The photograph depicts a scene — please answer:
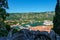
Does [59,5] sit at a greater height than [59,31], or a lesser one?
greater

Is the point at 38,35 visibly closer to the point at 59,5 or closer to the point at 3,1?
the point at 3,1

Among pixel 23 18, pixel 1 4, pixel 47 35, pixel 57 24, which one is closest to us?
pixel 47 35

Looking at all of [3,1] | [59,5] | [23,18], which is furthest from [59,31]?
[23,18]

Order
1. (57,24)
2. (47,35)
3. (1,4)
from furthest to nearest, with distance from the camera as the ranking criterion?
1. (57,24)
2. (1,4)
3. (47,35)

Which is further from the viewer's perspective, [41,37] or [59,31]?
[59,31]

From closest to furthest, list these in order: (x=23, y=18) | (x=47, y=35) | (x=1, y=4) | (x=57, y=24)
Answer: (x=47, y=35), (x=1, y=4), (x=57, y=24), (x=23, y=18)

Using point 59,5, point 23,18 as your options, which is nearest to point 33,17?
point 23,18

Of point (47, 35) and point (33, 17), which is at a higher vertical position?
point (47, 35)

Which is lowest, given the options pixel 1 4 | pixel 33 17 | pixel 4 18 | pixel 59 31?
pixel 33 17

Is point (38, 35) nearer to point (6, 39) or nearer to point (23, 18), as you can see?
point (6, 39)

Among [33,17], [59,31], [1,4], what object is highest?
[1,4]
